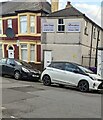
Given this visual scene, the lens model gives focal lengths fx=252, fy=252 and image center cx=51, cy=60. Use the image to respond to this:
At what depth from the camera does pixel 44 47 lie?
25922mm

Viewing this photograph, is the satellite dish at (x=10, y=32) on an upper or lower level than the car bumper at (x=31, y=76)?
upper

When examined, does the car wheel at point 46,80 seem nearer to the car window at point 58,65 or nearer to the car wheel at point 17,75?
the car window at point 58,65

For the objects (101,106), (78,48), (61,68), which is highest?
(78,48)

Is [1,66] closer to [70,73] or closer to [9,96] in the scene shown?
[70,73]

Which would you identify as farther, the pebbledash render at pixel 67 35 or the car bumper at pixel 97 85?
the pebbledash render at pixel 67 35

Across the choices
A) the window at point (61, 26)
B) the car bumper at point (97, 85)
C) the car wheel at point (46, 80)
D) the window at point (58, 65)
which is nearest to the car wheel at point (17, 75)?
the car wheel at point (46, 80)

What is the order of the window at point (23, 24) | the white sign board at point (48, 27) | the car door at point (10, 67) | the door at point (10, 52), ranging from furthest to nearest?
1. the door at point (10, 52)
2. the window at point (23, 24)
3. the white sign board at point (48, 27)
4. the car door at point (10, 67)

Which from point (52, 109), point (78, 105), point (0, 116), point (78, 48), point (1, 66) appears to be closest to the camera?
point (0, 116)

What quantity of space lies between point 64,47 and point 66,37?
1.01 meters

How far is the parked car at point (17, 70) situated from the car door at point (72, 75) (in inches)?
157

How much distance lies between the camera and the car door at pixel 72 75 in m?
14.7

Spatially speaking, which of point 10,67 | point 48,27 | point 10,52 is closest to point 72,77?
point 10,67

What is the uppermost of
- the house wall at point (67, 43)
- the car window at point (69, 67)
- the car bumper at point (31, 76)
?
the house wall at point (67, 43)

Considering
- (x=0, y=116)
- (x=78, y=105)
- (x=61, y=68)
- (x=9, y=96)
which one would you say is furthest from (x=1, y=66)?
(x=0, y=116)
